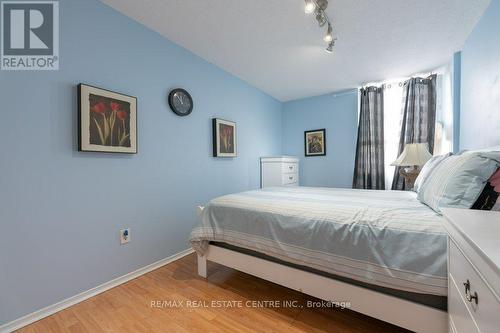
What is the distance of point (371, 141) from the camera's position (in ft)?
11.0

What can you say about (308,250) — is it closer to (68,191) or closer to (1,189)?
(68,191)

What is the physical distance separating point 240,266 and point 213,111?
75.7 inches

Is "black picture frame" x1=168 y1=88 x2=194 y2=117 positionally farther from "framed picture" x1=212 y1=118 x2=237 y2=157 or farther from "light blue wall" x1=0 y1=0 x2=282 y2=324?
"framed picture" x1=212 y1=118 x2=237 y2=157

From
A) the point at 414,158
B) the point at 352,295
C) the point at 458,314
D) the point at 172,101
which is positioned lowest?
the point at 352,295

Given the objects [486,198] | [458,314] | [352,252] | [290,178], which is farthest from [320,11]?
[290,178]

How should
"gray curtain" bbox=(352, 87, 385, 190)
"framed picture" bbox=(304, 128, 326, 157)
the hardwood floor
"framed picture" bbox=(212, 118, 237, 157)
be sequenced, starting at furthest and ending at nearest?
"framed picture" bbox=(304, 128, 326, 157), "gray curtain" bbox=(352, 87, 385, 190), "framed picture" bbox=(212, 118, 237, 157), the hardwood floor

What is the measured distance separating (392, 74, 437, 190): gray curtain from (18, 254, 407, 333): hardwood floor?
2.50m

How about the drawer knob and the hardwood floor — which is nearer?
the drawer knob

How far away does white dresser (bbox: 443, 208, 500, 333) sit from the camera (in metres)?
0.44

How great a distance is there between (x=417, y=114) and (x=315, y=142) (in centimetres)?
153

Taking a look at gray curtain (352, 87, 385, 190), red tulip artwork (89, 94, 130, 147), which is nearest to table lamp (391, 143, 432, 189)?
gray curtain (352, 87, 385, 190)

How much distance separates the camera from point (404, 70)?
2875mm

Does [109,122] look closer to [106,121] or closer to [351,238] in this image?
[106,121]

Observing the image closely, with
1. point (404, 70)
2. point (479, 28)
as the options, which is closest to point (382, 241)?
point (479, 28)
